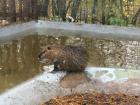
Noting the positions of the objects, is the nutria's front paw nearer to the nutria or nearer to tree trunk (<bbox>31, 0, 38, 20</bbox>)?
the nutria

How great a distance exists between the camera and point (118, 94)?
18.3 ft

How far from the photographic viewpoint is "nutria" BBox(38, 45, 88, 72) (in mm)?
6539

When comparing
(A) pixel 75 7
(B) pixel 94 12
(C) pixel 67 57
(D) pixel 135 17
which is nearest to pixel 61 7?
(A) pixel 75 7

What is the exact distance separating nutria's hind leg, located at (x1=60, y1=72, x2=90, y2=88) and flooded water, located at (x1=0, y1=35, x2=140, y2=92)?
0.52 metres

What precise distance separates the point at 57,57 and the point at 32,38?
2222 millimetres

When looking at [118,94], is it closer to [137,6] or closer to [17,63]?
[17,63]

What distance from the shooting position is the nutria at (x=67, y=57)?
654cm

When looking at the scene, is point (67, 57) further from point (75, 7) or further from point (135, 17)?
point (135, 17)

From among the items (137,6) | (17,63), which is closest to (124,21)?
(137,6)

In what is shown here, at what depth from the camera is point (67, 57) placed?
6535 millimetres

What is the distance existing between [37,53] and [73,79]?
4.83 ft

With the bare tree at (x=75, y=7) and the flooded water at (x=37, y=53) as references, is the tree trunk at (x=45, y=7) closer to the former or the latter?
the bare tree at (x=75, y=7)

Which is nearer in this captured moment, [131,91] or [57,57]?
[131,91]

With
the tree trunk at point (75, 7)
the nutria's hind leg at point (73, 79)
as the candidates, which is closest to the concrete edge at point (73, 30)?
the tree trunk at point (75, 7)
